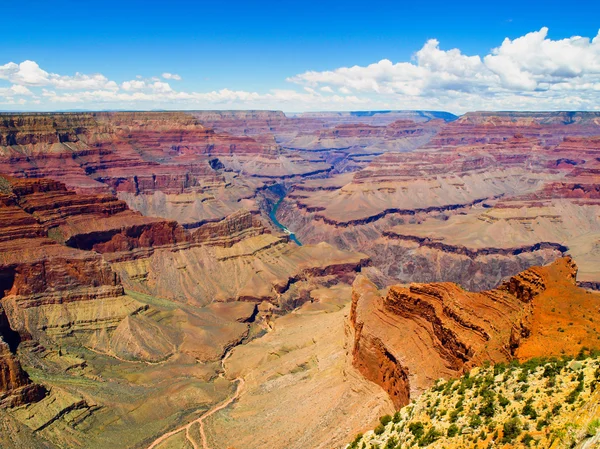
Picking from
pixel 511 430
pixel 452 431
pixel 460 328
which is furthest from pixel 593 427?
pixel 460 328

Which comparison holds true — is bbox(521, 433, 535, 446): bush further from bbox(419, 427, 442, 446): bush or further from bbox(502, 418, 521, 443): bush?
bbox(419, 427, 442, 446): bush

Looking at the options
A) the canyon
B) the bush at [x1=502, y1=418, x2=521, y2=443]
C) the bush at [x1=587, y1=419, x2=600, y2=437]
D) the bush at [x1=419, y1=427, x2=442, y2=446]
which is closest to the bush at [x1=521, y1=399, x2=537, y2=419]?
the bush at [x1=502, y1=418, x2=521, y2=443]

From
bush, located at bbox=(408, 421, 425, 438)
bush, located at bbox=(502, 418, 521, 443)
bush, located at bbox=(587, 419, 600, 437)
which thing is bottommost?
bush, located at bbox=(408, 421, 425, 438)

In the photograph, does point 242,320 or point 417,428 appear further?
point 242,320

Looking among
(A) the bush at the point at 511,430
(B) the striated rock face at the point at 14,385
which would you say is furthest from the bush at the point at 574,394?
(B) the striated rock face at the point at 14,385

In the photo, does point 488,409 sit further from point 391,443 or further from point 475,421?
point 391,443

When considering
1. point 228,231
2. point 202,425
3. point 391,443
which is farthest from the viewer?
point 228,231

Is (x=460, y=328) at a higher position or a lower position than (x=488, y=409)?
lower
